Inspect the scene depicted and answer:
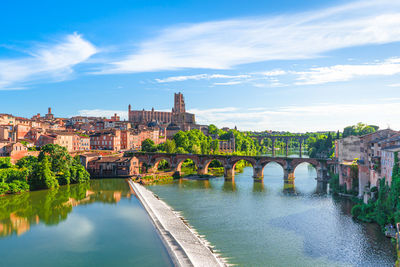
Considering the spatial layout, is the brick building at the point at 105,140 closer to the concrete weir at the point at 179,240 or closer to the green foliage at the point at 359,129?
the concrete weir at the point at 179,240

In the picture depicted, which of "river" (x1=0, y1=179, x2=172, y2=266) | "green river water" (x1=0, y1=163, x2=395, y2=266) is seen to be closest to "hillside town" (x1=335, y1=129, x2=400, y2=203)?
"green river water" (x1=0, y1=163, x2=395, y2=266)

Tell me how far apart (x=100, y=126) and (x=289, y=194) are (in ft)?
198

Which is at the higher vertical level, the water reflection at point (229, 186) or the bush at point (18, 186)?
the bush at point (18, 186)

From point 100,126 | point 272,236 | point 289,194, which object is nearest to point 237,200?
point 289,194

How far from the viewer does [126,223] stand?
83.6 ft

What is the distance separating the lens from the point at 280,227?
2423cm

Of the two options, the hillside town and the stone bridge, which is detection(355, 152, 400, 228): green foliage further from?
the stone bridge

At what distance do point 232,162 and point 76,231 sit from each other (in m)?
30.4

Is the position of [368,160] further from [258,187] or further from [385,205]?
[258,187]

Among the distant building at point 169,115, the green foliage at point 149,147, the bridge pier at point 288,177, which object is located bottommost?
the bridge pier at point 288,177

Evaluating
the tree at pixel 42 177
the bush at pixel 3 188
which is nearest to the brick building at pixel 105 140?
the tree at pixel 42 177

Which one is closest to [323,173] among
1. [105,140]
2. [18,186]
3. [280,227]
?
[280,227]

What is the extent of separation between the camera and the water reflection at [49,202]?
2583 cm

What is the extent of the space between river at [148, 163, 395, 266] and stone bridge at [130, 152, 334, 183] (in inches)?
232
